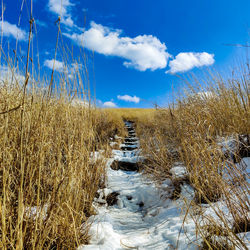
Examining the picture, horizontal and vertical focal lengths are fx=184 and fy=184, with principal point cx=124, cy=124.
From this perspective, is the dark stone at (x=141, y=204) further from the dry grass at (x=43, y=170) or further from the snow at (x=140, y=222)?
the dry grass at (x=43, y=170)

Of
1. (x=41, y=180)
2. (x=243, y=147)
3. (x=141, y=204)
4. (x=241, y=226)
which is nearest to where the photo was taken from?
(x=241, y=226)

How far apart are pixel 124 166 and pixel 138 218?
5.65 ft

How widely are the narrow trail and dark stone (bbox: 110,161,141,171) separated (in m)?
0.45

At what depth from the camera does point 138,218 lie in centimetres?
194

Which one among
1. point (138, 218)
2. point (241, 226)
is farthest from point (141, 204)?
point (241, 226)

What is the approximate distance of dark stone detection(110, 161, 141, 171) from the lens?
3.46m

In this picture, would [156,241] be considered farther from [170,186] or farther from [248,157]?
[248,157]

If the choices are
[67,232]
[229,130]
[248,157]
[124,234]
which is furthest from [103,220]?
[229,130]

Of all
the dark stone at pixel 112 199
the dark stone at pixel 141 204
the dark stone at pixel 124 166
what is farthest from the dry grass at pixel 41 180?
the dark stone at pixel 124 166

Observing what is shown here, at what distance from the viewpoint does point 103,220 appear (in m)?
1.68

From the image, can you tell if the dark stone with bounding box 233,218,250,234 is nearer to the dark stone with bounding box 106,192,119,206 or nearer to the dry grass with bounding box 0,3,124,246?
the dry grass with bounding box 0,3,124,246

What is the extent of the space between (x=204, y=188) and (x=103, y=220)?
38.0 inches

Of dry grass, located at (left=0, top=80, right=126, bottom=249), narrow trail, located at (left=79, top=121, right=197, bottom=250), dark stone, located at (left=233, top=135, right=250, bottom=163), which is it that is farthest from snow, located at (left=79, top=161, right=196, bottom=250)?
dark stone, located at (left=233, top=135, right=250, bottom=163)

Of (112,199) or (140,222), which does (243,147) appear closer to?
(140,222)
